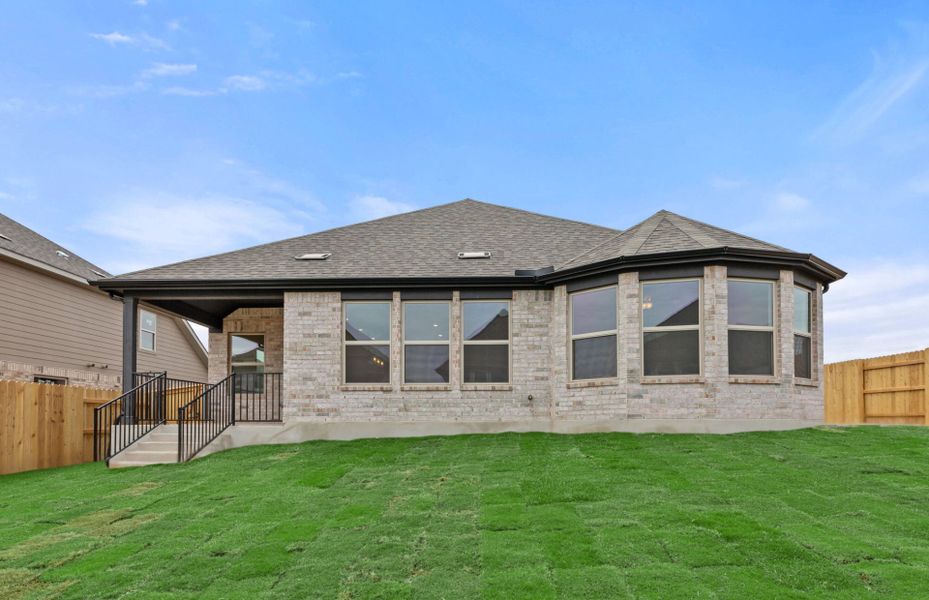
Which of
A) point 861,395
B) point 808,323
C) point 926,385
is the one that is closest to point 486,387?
point 808,323

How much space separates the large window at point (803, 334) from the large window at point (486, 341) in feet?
16.9

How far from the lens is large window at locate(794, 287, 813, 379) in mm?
11625

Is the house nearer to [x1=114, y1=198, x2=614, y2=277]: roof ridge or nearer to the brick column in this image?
the brick column

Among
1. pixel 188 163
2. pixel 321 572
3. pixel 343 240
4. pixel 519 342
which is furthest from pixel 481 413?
pixel 188 163

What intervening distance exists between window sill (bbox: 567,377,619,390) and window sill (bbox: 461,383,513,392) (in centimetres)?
121

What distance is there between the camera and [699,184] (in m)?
17.2

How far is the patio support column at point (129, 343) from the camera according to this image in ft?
42.6

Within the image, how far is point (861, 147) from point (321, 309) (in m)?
12.4

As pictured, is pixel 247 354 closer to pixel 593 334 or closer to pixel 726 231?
pixel 593 334

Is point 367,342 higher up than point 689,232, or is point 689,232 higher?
point 689,232

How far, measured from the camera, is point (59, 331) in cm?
1844

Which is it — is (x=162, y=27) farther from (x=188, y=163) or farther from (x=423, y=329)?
(x=423, y=329)

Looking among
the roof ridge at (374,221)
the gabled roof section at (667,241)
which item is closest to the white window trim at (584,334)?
the gabled roof section at (667,241)

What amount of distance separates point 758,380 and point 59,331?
17853mm
